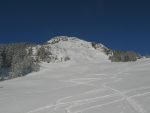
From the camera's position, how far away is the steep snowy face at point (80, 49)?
333 feet

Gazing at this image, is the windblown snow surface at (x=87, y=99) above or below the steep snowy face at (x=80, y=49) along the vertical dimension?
below

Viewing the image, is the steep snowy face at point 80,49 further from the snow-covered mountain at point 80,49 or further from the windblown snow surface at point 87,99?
the windblown snow surface at point 87,99

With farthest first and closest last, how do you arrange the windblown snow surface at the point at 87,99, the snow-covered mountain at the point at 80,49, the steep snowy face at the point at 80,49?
the snow-covered mountain at the point at 80,49 < the steep snowy face at the point at 80,49 < the windblown snow surface at the point at 87,99

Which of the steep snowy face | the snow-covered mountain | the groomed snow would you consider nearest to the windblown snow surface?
the groomed snow

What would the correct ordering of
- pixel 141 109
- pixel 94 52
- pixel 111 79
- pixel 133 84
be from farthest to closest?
pixel 94 52, pixel 111 79, pixel 133 84, pixel 141 109

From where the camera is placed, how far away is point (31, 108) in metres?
16.8

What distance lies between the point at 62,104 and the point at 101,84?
6.93 meters

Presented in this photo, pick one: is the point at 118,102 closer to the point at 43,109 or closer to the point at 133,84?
the point at 43,109

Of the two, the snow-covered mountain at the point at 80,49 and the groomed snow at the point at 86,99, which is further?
the snow-covered mountain at the point at 80,49

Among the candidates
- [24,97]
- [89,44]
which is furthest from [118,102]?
[89,44]

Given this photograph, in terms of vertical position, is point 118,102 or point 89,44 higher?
point 89,44

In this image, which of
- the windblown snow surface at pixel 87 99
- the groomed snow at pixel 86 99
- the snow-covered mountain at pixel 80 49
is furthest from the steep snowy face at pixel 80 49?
the groomed snow at pixel 86 99

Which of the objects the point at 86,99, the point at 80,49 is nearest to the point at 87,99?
the point at 86,99

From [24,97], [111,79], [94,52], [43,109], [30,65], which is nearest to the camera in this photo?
[43,109]
